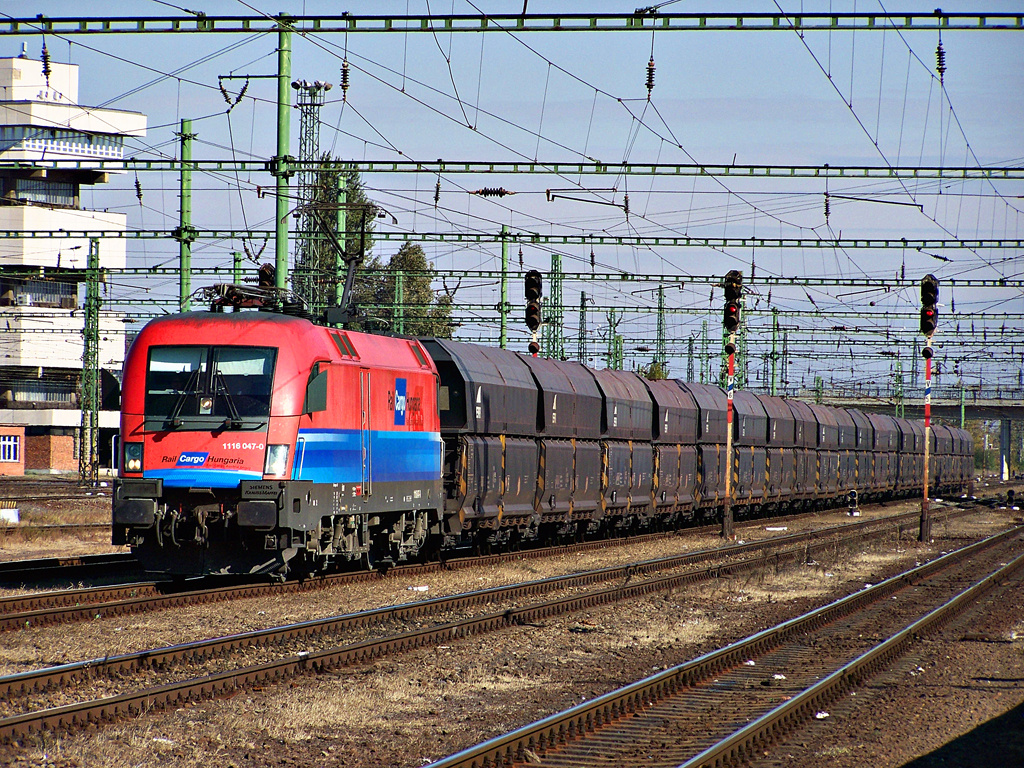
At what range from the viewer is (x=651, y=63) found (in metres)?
23.5

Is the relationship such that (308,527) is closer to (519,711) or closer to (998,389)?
(519,711)

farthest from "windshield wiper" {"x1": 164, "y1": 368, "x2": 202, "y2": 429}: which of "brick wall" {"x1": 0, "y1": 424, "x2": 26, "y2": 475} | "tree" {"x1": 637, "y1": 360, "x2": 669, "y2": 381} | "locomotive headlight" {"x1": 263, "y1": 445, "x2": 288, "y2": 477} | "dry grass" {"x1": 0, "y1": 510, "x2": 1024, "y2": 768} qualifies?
"brick wall" {"x1": 0, "y1": 424, "x2": 26, "y2": 475}

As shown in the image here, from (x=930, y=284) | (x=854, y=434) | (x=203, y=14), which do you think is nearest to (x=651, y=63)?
(x=203, y=14)

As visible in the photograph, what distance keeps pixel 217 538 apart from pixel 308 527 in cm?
125

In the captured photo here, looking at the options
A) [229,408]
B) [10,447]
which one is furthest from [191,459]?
[10,447]

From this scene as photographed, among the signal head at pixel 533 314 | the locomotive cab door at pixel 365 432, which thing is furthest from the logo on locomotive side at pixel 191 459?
the signal head at pixel 533 314

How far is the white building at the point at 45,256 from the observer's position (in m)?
75.4

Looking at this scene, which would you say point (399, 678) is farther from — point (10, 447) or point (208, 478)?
point (10, 447)

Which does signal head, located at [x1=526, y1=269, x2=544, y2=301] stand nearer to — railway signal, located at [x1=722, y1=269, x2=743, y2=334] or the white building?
railway signal, located at [x1=722, y1=269, x2=743, y2=334]

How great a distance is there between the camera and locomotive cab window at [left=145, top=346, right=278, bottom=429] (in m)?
15.8

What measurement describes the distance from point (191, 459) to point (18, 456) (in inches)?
2386

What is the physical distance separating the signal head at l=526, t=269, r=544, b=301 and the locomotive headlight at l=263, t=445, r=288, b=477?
1401cm

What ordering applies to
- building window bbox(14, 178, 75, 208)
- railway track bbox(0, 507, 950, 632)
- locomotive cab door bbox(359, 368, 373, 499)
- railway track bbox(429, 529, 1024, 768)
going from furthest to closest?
building window bbox(14, 178, 75, 208) → locomotive cab door bbox(359, 368, 373, 499) → railway track bbox(0, 507, 950, 632) → railway track bbox(429, 529, 1024, 768)

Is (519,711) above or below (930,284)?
below
